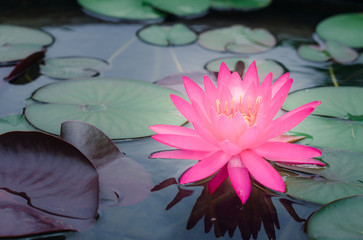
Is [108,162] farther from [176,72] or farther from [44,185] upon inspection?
[176,72]

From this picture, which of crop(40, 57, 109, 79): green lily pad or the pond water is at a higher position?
the pond water

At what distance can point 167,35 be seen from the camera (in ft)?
7.56

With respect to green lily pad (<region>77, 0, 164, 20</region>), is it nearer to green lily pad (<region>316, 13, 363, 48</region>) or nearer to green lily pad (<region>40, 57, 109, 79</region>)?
green lily pad (<region>40, 57, 109, 79</region>)

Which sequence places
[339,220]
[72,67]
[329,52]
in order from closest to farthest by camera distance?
[339,220] < [72,67] < [329,52]

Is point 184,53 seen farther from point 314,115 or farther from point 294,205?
point 294,205

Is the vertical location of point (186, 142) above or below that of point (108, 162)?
above

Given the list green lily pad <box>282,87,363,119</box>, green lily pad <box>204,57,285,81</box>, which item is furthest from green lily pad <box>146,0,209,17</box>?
green lily pad <box>282,87,363,119</box>

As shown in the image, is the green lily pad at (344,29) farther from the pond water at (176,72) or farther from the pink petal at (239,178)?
the pink petal at (239,178)

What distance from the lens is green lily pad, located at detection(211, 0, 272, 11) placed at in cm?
283

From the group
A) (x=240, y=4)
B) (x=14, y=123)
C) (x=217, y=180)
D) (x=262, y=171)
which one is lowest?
(x=14, y=123)

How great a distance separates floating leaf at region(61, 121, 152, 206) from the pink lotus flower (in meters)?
0.11

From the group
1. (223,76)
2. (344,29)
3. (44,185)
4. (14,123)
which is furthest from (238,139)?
(344,29)

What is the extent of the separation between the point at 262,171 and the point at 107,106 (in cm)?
75

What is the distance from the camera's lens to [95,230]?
987mm
